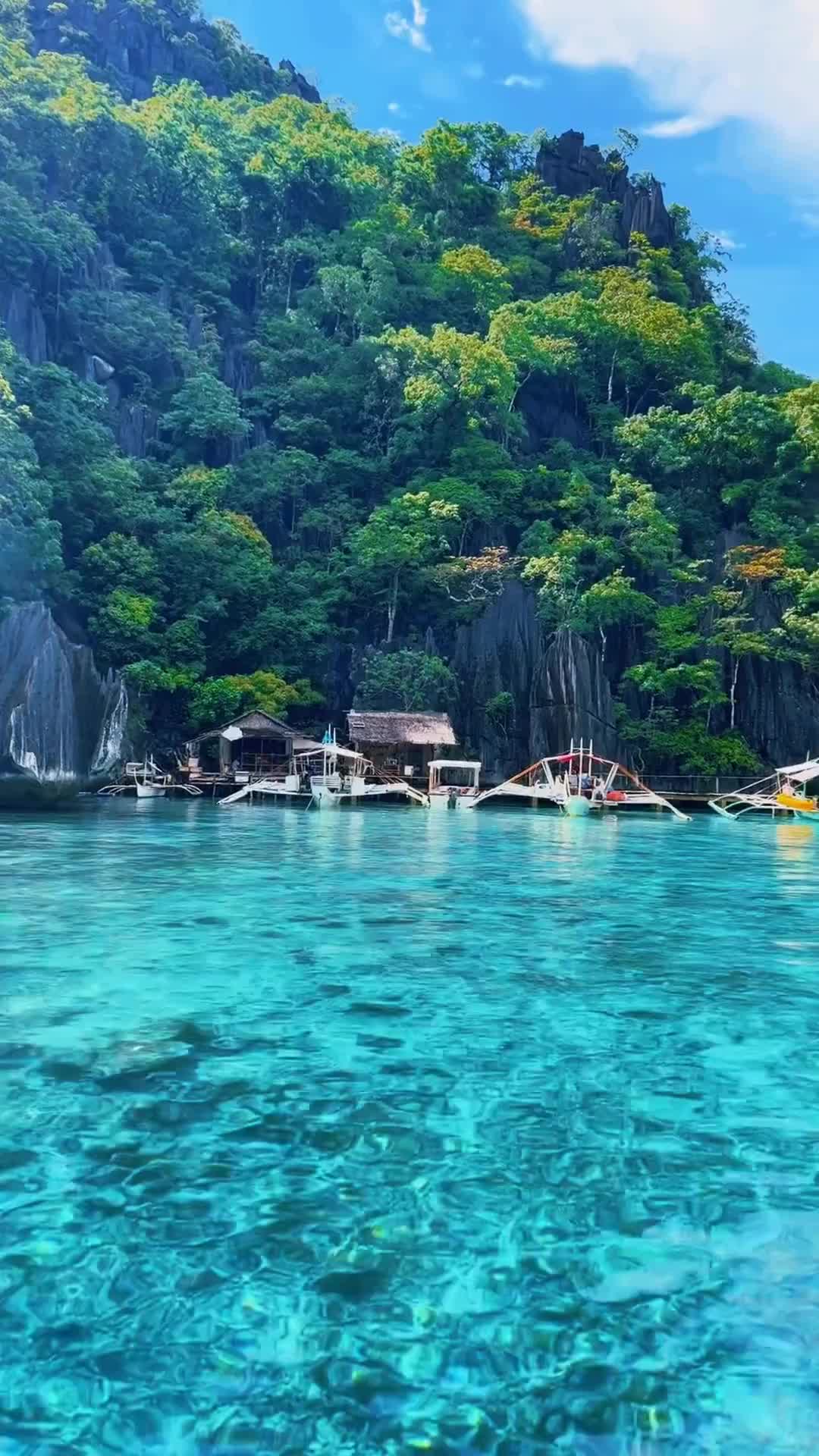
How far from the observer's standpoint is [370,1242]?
364cm

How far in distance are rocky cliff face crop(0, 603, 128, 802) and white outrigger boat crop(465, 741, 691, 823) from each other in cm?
1193

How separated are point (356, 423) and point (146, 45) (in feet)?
104

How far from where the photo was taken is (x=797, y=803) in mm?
31266

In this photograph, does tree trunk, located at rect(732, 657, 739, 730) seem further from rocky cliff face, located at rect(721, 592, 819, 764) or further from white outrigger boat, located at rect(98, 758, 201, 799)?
white outrigger boat, located at rect(98, 758, 201, 799)

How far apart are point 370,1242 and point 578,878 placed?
36.7ft

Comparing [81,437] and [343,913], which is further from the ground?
[81,437]

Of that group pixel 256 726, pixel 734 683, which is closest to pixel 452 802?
pixel 256 726

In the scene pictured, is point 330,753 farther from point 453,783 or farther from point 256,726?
point 453,783

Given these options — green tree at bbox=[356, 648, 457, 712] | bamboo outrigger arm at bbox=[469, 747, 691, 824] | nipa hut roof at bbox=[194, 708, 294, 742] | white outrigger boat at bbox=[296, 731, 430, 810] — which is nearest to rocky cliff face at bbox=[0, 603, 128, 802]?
nipa hut roof at bbox=[194, 708, 294, 742]

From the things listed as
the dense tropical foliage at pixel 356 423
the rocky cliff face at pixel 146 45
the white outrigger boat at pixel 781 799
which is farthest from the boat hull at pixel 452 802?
the rocky cliff face at pixel 146 45

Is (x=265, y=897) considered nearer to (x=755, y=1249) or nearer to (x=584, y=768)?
(x=755, y=1249)

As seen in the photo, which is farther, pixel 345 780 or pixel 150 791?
pixel 150 791

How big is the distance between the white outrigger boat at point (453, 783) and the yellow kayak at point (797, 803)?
31.6 feet

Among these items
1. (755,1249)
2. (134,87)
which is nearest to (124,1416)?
(755,1249)
